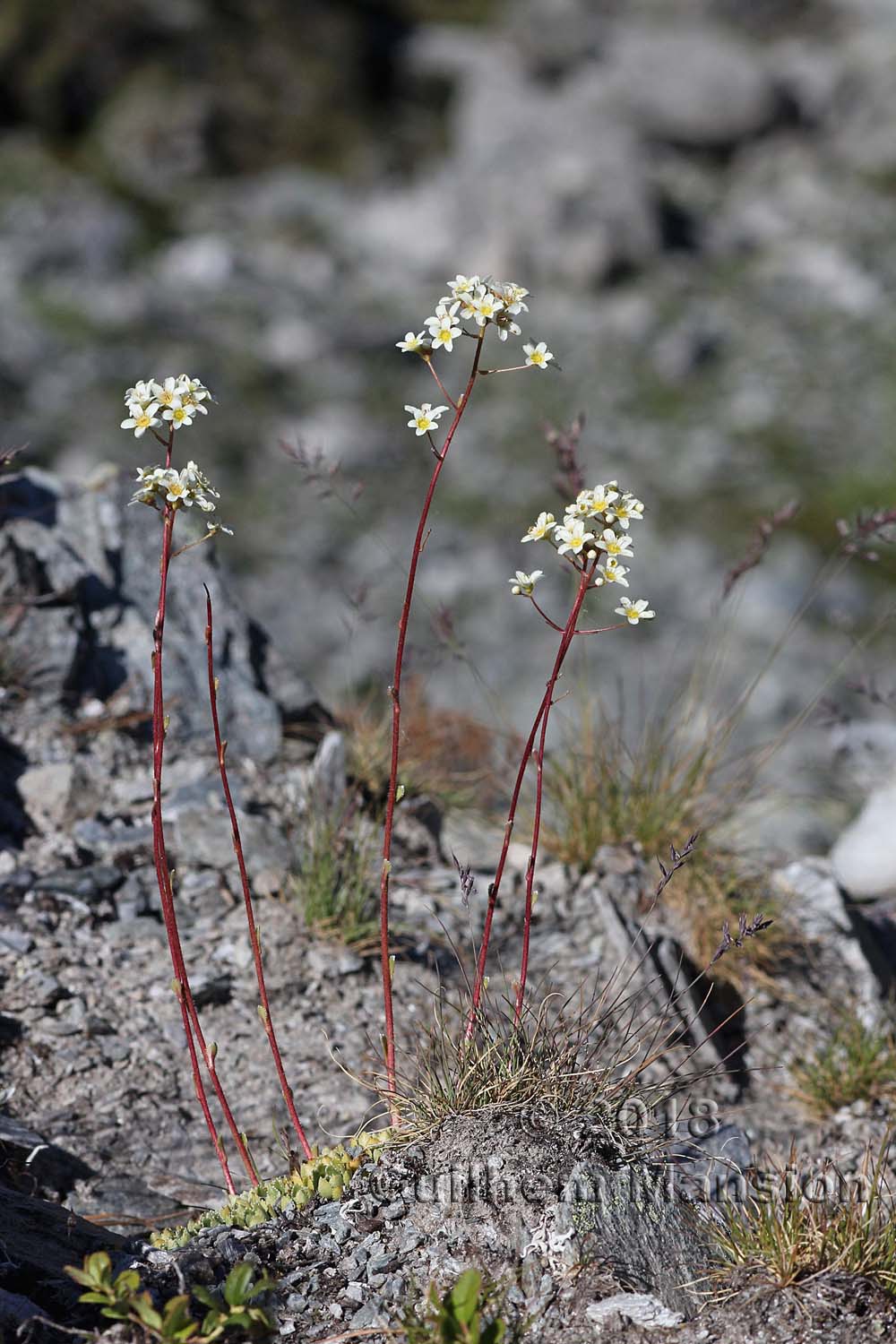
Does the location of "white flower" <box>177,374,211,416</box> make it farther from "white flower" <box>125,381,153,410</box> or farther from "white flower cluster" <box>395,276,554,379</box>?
"white flower cluster" <box>395,276,554,379</box>

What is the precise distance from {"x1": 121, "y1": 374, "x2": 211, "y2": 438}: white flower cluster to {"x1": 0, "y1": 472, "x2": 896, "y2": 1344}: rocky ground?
1.35m

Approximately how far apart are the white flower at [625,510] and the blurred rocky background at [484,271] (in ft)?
12.0

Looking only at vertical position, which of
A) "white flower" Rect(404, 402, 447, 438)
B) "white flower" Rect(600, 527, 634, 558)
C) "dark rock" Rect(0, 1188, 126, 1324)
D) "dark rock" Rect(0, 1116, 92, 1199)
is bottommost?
"dark rock" Rect(0, 1188, 126, 1324)

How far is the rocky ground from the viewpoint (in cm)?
251

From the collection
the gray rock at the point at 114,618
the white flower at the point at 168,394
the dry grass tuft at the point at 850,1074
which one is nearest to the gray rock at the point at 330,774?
the gray rock at the point at 114,618

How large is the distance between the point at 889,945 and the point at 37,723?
3.56 meters

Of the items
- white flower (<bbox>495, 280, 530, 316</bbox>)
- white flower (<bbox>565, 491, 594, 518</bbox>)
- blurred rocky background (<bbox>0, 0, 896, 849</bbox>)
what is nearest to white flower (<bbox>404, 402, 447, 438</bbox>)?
white flower (<bbox>495, 280, 530, 316</bbox>)

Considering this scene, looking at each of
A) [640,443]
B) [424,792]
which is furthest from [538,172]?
[424,792]

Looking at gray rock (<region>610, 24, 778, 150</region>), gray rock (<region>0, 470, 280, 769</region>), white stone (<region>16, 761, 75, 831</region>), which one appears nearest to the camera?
white stone (<region>16, 761, 75, 831</region>)

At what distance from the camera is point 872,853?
527 cm

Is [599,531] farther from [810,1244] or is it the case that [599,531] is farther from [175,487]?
[810,1244]

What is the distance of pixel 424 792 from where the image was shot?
16.1 feet

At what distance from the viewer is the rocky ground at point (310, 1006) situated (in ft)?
8.23

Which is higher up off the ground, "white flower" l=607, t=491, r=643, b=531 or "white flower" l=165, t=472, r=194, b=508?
"white flower" l=165, t=472, r=194, b=508
